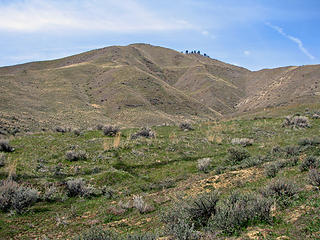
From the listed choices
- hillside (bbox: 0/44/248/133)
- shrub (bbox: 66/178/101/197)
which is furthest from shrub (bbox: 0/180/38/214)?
hillside (bbox: 0/44/248/133)

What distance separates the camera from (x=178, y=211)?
607cm

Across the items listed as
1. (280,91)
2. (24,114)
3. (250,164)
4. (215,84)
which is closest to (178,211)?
(250,164)

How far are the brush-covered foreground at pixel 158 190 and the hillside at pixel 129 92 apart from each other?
16.1m

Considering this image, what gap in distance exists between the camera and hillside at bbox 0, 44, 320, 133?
45094 millimetres

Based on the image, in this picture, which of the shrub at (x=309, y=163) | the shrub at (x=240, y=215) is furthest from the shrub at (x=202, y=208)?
the shrub at (x=309, y=163)

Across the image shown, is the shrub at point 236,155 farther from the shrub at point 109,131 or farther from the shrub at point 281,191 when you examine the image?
the shrub at point 109,131

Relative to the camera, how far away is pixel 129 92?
212 feet

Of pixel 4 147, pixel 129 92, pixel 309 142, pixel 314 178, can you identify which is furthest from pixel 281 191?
pixel 129 92

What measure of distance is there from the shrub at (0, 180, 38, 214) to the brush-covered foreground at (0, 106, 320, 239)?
0.11ft

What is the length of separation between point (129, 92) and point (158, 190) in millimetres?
55582

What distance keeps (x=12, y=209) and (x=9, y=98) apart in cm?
4318

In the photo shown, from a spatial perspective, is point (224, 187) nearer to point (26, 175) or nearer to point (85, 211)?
point (85, 211)

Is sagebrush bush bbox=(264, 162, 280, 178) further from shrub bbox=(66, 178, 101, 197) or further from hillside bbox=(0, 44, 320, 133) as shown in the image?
hillside bbox=(0, 44, 320, 133)

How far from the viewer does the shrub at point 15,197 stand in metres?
8.35
